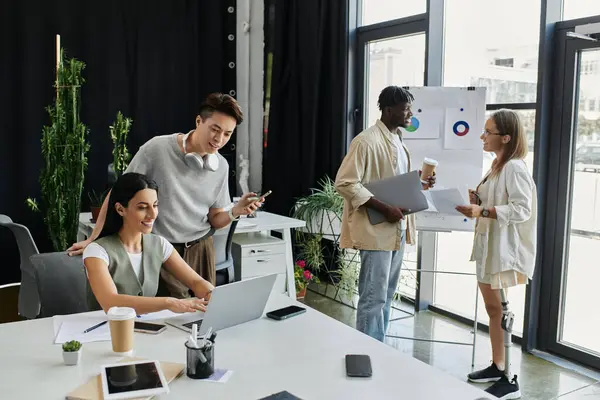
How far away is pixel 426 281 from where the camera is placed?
4418mm

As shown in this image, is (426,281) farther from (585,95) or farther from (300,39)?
(300,39)

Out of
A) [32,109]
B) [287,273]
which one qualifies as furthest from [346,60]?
[32,109]

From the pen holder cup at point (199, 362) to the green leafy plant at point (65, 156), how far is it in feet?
8.98

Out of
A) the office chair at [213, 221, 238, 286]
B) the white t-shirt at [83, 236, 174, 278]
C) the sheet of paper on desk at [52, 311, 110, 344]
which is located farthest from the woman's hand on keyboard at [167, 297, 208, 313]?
the office chair at [213, 221, 238, 286]

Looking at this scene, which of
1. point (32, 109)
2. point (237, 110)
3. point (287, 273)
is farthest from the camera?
point (32, 109)

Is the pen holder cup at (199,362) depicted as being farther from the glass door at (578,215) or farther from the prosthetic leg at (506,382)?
the glass door at (578,215)

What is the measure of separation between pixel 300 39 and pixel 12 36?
2.20 m

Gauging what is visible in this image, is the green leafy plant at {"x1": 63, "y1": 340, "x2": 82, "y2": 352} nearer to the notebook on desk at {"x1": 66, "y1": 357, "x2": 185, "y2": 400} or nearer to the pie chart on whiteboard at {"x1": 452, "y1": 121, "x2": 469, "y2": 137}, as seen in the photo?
the notebook on desk at {"x1": 66, "y1": 357, "x2": 185, "y2": 400}

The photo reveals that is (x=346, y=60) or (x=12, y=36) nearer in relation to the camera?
(x=12, y=36)

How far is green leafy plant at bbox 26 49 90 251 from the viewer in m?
3.89

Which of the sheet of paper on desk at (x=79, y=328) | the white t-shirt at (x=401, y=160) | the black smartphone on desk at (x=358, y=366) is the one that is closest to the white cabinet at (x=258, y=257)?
the white t-shirt at (x=401, y=160)

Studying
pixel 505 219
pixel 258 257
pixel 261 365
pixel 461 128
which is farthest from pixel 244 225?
pixel 261 365

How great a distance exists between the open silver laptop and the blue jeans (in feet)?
3.84

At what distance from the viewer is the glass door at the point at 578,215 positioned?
3.33 metres
